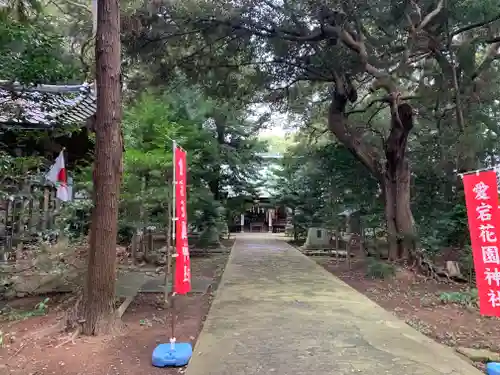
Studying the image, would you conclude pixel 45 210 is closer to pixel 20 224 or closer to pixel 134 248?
pixel 20 224

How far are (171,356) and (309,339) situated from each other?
1.69 meters

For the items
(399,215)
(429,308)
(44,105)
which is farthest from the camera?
(399,215)

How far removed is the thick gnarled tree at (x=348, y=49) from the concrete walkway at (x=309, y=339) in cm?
446

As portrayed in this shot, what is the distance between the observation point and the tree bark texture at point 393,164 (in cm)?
1080

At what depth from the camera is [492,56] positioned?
399 inches

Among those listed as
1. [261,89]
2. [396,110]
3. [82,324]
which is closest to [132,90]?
[261,89]

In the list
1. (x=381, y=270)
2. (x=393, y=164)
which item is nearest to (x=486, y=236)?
(x=381, y=270)

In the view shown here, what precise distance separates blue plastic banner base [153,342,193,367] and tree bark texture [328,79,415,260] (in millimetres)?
7687

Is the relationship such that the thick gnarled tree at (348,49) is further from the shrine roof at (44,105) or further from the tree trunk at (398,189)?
the shrine roof at (44,105)

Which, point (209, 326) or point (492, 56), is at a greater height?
point (492, 56)

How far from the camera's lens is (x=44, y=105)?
691cm

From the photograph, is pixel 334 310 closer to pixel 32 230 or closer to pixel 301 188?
pixel 32 230

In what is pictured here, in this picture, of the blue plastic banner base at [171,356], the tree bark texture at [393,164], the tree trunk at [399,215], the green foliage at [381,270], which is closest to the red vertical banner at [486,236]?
the blue plastic banner base at [171,356]

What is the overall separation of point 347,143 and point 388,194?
169 centimetres
